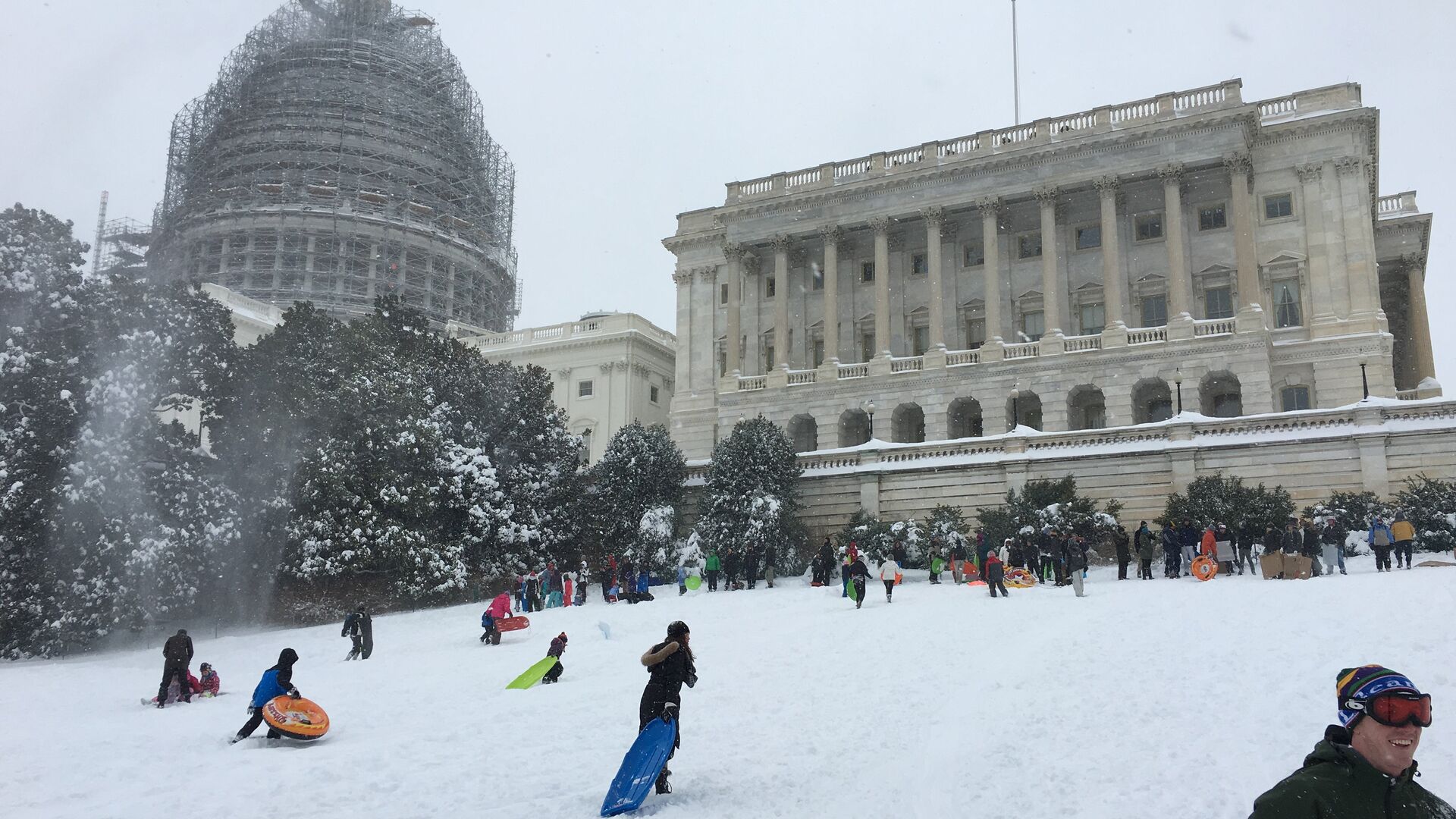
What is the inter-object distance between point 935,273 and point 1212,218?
41.8 feet

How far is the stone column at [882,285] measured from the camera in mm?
54062

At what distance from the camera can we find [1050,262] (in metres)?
51.0

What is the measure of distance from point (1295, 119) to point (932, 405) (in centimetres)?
2040

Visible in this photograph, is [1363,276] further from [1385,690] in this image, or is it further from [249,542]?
[1385,690]

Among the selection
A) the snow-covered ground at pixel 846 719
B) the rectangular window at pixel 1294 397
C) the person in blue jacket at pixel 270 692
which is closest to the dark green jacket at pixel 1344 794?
the snow-covered ground at pixel 846 719

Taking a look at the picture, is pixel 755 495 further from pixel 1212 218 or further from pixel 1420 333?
pixel 1420 333

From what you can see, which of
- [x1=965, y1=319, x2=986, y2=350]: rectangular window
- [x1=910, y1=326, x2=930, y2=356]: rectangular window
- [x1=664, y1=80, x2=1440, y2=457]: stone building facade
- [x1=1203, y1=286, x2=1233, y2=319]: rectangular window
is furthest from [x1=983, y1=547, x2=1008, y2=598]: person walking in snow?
[x1=910, y1=326, x2=930, y2=356]: rectangular window

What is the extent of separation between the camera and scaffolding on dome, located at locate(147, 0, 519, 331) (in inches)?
3438

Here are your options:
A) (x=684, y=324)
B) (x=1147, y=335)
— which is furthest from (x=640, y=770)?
(x=684, y=324)

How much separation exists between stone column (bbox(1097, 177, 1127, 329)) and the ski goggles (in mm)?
47190

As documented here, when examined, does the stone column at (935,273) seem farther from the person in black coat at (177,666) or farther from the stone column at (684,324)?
the person in black coat at (177,666)

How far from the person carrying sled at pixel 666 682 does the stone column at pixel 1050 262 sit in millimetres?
41817

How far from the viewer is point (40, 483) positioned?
106 ft

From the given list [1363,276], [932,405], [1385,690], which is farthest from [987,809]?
[1363,276]
